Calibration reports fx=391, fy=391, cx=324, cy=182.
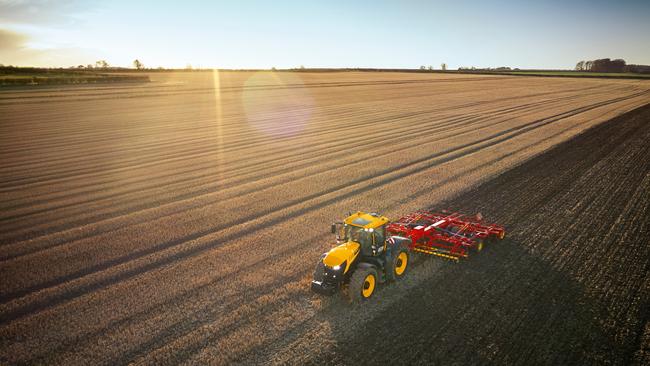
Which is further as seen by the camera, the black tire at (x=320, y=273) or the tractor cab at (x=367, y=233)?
the tractor cab at (x=367, y=233)

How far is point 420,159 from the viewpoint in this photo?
810 inches

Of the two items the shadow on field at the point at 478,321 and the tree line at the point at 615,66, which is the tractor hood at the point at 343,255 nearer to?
the shadow on field at the point at 478,321

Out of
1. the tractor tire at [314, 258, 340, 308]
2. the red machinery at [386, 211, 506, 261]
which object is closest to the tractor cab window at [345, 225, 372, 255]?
the tractor tire at [314, 258, 340, 308]

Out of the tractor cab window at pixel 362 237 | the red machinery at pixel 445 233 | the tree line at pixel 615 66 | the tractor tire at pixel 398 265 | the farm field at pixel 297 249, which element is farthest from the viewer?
the tree line at pixel 615 66

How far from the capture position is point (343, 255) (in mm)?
8164

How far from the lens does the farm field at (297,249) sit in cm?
724

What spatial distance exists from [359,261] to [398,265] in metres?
1.28

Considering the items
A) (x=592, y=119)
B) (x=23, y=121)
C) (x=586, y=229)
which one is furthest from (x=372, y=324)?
(x=23, y=121)

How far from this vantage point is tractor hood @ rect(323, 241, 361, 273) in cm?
803

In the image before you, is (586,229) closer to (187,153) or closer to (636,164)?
(636,164)

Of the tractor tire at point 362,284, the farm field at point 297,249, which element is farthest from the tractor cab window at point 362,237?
the farm field at point 297,249

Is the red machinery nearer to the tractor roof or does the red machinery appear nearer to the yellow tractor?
the yellow tractor

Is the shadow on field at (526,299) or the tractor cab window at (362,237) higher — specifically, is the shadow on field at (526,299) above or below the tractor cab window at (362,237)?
below

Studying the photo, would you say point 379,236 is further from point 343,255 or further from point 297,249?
point 297,249
